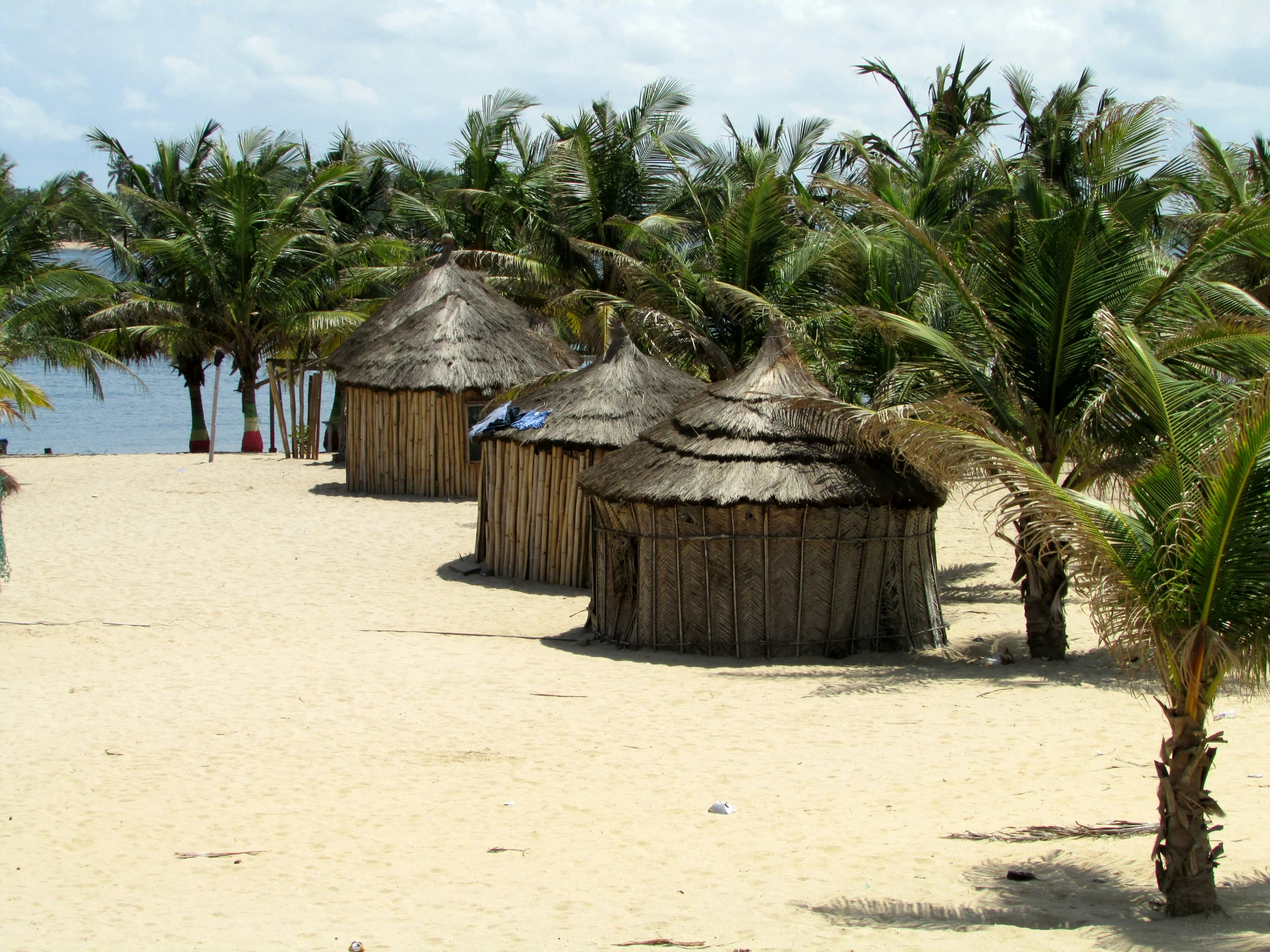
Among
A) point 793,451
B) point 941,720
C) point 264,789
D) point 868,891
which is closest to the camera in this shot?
point 868,891

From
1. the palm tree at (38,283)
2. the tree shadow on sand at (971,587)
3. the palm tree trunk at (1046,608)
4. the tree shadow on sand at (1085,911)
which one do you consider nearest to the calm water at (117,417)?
the palm tree at (38,283)

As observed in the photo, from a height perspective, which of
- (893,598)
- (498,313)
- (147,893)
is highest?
(498,313)

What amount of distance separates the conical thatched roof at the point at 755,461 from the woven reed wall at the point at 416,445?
8115 millimetres

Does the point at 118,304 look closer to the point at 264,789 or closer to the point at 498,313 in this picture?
the point at 498,313

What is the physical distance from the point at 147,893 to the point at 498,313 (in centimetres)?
1565

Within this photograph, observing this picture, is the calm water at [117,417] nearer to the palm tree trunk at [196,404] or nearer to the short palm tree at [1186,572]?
the palm tree trunk at [196,404]

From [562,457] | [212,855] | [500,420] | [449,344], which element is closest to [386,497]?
[449,344]

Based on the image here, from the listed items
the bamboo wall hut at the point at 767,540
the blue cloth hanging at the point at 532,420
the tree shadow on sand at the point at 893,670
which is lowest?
the tree shadow on sand at the point at 893,670

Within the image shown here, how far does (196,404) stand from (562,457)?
1898 cm

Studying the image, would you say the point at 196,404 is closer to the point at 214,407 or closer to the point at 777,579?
the point at 214,407

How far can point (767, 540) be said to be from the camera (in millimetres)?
10039

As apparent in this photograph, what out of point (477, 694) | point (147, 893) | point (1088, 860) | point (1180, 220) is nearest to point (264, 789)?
point (147, 893)

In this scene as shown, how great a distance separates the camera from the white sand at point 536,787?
5.08 meters

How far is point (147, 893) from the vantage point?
537 cm
